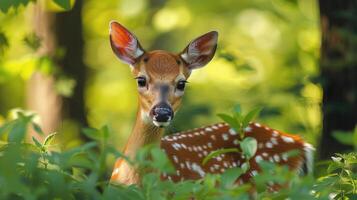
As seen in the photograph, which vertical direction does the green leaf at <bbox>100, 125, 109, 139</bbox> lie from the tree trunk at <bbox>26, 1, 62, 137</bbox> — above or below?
above

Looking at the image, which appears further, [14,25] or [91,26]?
[91,26]

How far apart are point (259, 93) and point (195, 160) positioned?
459 centimetres

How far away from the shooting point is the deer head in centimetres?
634

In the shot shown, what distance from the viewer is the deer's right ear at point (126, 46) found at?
6.85m

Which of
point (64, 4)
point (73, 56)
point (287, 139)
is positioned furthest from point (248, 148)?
point (73, 56)

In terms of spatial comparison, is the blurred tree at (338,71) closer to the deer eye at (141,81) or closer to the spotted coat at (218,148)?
the spotted coat at (218,148)

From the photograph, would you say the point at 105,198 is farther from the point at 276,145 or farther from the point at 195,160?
the point at 276,145

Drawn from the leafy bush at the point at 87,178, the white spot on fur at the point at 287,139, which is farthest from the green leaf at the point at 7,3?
the white spot on fur at the point at 287,139

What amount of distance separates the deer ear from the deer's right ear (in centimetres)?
29

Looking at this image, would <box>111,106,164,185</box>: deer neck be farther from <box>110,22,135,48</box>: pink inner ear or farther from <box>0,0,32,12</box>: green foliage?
<box>0,0,32,12</box>: green foliage

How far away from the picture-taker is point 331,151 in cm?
846

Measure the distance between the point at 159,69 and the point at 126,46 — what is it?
37cm

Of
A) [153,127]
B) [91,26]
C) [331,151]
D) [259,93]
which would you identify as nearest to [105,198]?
[153,127]

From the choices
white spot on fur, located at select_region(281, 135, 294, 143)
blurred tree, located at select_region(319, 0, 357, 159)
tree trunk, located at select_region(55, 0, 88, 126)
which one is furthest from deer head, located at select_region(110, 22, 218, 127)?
tree trunk, located at select_region(55, 0, 88, 126)
